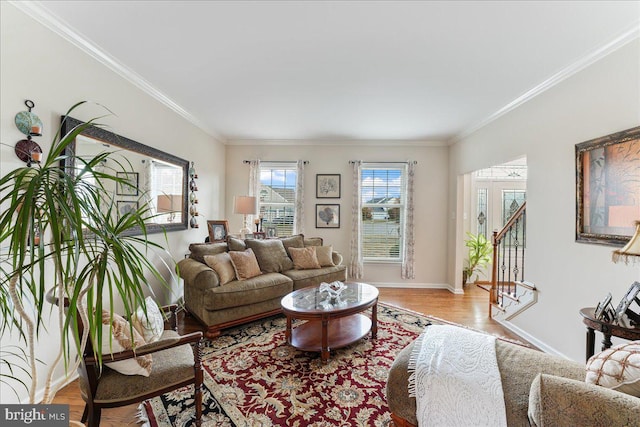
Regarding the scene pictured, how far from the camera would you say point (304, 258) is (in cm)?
404

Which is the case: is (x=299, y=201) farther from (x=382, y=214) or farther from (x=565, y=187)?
(x=565, y=187)

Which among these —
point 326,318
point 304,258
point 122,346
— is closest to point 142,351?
point 122,346

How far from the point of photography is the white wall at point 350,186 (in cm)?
503

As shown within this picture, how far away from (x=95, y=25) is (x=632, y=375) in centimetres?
368

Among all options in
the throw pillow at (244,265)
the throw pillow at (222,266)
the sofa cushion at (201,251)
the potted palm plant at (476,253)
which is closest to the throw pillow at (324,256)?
the throw pillow at (244,265)

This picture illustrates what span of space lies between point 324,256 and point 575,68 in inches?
133

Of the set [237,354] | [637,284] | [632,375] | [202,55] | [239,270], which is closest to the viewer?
[632,375]

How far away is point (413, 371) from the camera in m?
1.41

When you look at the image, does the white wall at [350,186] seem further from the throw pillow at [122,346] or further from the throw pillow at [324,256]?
the throw pillow at [122,346]

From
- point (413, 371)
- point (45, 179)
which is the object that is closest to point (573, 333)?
point (413, 371)

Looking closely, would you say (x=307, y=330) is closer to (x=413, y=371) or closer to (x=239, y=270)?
(x=239, y=270)

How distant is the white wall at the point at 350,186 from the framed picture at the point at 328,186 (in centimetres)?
8

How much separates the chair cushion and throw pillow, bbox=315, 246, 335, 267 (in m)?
2.55

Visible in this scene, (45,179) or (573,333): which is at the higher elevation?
(45,179)
